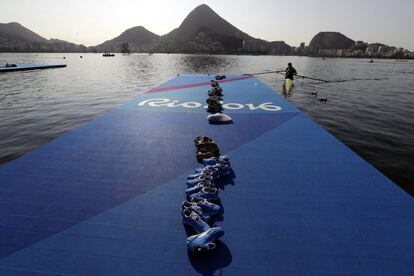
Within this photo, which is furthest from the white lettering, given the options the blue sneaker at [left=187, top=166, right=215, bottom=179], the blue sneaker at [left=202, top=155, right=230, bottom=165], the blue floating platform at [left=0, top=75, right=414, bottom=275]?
the blue sneaker at [left=187, top=166, right=215, bottom=179]

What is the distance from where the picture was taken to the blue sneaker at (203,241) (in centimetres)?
543

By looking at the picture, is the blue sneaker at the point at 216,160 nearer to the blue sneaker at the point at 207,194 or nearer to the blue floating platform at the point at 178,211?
the blue floating platform at the point at 178,211

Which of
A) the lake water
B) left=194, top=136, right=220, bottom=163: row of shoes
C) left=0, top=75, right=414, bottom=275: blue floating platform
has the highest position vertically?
left=194, top=136, right=220, bottom=163: row of shoes

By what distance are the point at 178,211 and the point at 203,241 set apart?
1.63m

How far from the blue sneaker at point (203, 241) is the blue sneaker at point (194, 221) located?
266mm

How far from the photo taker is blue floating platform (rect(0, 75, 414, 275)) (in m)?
5.38

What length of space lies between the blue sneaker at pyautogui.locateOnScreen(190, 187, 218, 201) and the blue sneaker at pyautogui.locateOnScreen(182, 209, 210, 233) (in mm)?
816

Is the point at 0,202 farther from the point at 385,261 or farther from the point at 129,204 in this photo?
the point at 385,261

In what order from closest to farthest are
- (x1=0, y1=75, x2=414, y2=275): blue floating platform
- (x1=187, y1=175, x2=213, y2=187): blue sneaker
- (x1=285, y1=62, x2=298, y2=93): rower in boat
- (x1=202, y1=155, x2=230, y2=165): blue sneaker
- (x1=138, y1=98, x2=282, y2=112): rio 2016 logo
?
1. (x1=0, y1=75, x2=414, y2=275): blue floating platform
2. (x1=187, y1=175, x2=213, y2=187): blue sneaker
3. (x1=202, y1=155, x2=230, y2=165): blue sneaker
4. (x1=138, y1=98, x2=282, y2=112): rio 2016 logo
5. (x1=285, y1=62, x2=298, y2=93): rower in boat

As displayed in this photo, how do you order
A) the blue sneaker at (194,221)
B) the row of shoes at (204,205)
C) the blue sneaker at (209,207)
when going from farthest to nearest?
1. the blue sneaker at (209,207)
2. the blue sneaker at (194,221)
3. the row of shoes at (204,205)

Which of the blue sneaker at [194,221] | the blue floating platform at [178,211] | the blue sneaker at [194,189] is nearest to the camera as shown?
the blue floating platform at [178,211]

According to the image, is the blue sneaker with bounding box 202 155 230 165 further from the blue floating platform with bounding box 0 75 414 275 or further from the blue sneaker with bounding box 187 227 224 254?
the blue sneaker with bounding box 187 227 224 254

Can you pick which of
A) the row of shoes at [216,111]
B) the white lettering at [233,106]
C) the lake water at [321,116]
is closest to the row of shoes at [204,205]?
the row of shoes at [216,111]

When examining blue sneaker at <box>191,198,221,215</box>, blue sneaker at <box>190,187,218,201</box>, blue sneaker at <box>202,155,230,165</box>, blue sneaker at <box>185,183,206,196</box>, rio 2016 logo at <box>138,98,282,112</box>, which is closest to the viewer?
blue sneaker at <box>191,198,221,215</box>
